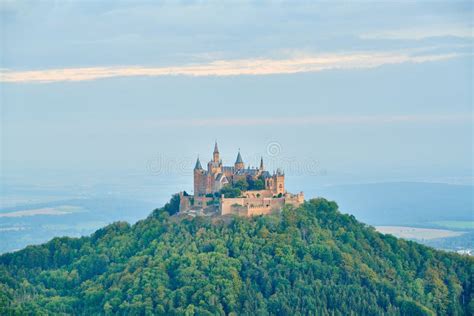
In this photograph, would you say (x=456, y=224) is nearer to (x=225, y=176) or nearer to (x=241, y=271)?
(x=225, y=176)

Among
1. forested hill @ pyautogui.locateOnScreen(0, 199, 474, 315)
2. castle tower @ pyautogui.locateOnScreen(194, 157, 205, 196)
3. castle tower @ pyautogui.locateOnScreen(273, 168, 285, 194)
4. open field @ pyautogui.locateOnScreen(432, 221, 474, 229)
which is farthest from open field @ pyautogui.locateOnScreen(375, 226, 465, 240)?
castle tower @ pyautogui.locateOnScreen(194, 157, 205, 196)

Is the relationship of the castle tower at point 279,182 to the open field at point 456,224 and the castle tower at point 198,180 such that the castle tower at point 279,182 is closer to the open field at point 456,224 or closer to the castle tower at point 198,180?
the castle tower at point 198,180

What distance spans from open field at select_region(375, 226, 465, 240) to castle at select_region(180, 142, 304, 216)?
2365 inches

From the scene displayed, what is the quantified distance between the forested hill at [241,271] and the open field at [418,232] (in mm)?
58515

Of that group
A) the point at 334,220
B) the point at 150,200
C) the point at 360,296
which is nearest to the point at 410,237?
the point at 150,200

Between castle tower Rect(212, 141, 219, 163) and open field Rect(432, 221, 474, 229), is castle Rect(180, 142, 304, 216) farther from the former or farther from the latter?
open field Rect(432, 221, 474, 229)

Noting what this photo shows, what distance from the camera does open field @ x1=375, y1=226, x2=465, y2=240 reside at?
160 metres

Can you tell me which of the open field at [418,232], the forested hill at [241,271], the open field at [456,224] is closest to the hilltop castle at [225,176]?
the forested hill at [241,271]

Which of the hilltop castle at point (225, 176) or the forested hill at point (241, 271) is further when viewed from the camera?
the hilltop castle at point (225, 176)

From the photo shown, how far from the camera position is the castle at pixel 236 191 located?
96812mm

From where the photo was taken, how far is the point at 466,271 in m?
99.3

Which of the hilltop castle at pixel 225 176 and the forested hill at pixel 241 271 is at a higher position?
the hilltop castle at pixel 225 176

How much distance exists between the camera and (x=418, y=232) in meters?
168

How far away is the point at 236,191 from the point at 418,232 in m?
76.1
